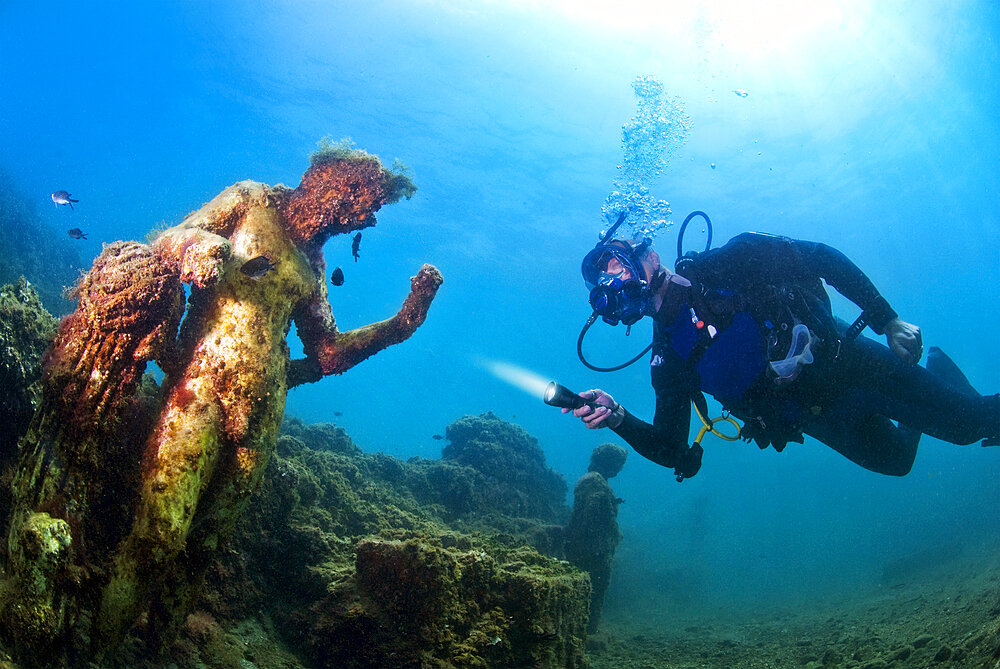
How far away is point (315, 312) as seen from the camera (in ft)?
12.8

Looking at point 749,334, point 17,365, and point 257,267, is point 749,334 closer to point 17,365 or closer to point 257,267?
point 257,267

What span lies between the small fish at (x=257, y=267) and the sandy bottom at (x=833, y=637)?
18.2 ft

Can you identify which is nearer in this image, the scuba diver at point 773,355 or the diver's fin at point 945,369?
the scuba diver at point 773,355

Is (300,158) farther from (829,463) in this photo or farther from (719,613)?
(829,463)

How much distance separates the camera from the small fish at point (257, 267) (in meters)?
3.18

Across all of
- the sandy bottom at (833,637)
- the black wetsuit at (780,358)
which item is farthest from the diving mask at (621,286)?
the sandy bottom at (833,637)

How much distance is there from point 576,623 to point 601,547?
18.8 feet

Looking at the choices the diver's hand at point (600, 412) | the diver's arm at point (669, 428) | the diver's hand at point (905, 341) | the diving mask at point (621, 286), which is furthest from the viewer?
the diving mask at point (621, 286)

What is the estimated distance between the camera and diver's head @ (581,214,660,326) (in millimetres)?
4273

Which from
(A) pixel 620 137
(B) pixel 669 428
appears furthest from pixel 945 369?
(A) pixel 620 137

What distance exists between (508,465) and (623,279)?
33.1 feet

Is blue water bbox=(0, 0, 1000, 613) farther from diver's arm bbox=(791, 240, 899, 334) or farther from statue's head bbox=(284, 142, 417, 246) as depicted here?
diver's arm bbox=(791, 240, 899, 334)

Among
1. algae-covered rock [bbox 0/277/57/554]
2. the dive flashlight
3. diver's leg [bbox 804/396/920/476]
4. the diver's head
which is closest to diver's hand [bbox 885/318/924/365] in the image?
diver's leg [bbox 804/396/920/476]

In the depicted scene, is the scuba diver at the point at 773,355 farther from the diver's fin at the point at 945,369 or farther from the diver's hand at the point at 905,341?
the diver's fin at the point at 945,369
